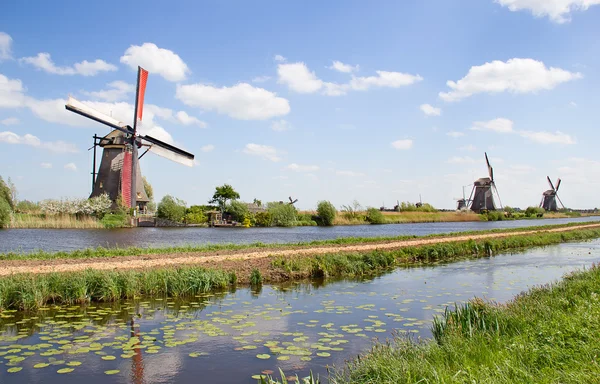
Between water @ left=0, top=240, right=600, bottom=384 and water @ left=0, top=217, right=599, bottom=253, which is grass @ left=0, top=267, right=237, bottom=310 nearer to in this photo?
water @ left=0, top=240, right=600, bottom=384

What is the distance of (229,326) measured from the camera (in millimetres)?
8055

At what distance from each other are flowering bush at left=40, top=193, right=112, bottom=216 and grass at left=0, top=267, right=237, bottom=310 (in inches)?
1514

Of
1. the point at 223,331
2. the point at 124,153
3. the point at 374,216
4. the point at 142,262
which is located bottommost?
the point at 223,331

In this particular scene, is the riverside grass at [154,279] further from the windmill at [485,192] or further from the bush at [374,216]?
the windmill at [485,192]

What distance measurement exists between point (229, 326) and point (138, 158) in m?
40.0

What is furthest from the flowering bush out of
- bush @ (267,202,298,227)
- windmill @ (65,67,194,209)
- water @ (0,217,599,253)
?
bush @ (267,202,298,227)

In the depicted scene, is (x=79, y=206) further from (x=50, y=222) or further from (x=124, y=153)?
(x=124, y=153)

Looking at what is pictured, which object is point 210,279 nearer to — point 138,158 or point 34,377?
point 34,377

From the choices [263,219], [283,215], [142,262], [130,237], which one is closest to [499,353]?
[142,262]

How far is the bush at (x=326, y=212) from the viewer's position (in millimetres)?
60125

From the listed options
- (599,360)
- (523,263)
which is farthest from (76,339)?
(523,263)

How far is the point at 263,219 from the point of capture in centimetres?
5900

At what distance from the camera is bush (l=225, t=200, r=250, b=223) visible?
58644 mm

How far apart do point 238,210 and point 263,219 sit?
3380 millimetres
